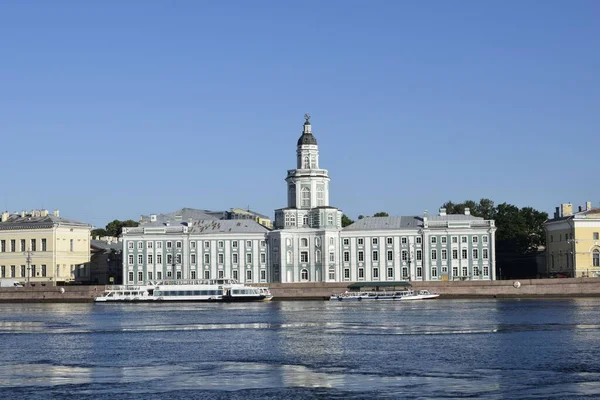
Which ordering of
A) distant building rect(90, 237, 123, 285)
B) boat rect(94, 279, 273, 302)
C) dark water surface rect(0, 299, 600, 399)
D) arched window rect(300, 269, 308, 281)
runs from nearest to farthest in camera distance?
dark water surface rect(0, 299, 600, 399) < boat rect(94, 279, 273, 302) < arched window rect(300, 269, 308, 281) < distant building rect(90, 237, 123, 285)

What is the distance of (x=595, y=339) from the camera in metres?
52.0

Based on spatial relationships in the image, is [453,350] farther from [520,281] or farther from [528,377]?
[520,281]

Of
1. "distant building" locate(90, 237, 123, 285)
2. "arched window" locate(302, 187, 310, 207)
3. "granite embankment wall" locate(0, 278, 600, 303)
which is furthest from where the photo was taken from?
"distant building" locate(90, 237, 123, 285)

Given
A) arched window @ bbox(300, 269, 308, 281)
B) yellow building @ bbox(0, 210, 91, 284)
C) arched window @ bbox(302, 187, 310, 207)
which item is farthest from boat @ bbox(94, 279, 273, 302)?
yellow building @ bbox(0, 210, 91, 284)

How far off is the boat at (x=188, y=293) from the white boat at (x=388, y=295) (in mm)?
6618

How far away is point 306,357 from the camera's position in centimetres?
4581

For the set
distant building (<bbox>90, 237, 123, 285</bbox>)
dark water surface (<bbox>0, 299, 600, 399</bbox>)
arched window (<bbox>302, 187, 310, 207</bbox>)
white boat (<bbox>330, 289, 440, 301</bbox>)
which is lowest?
dark water surface (<bbox>0, 299, 600, 399</bbox>)

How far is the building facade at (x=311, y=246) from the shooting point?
11475 centimetres

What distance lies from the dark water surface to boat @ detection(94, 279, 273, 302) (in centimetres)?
3220

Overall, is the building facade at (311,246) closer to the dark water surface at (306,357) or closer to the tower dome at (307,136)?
the tower dome at (307,136)

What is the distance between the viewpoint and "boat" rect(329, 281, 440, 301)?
10781 centimetres

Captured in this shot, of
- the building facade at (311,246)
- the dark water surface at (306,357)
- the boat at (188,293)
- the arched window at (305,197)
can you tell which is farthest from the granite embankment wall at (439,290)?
the dark water surface at (306,357)

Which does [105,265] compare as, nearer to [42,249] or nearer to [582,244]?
[42,249]

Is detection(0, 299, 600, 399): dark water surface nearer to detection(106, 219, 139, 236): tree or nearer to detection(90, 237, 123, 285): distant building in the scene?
detection(90, 237, 123, 285): distant building
